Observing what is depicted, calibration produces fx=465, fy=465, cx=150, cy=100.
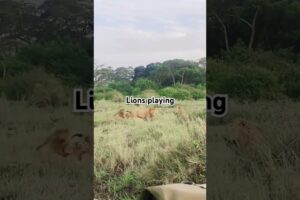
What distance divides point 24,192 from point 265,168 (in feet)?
6.08

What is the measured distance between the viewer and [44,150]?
3.64m

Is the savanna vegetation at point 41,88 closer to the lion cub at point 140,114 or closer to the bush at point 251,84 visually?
the lion cub at point 140,114

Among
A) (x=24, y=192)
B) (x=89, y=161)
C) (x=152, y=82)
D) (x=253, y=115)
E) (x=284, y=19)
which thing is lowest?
(x=24, y=192)

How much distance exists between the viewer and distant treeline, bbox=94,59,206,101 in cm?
355

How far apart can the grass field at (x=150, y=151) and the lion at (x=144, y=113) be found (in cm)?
3

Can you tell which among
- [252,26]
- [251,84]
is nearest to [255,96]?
[251,84]

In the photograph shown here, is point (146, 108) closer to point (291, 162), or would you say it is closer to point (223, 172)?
point (223, 172)

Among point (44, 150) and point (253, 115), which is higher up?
point (253, 115)

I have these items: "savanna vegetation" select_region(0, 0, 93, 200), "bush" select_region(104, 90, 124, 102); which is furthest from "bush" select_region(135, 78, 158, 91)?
"savanna vegetation" select_region(0, 0, 93, 200)

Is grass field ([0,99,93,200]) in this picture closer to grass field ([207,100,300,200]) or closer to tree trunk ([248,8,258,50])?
grass field ([207,100,300,200])

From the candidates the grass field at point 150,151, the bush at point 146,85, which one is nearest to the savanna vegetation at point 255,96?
the grass field at point 150,151

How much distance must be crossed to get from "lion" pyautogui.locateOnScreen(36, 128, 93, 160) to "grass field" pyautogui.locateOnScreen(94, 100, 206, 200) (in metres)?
0.15

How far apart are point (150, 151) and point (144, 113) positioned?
30 cm

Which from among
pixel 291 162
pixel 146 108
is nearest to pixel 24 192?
pixel 146 108
